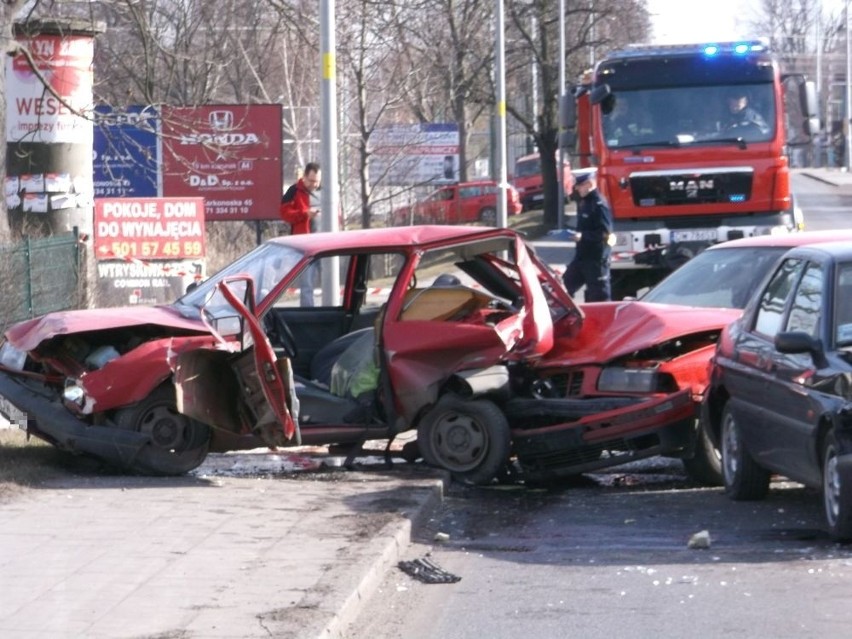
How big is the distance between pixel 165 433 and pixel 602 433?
279 cm

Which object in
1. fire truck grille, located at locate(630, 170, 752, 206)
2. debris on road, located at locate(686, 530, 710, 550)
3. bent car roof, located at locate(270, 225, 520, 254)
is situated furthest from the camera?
fire truck grille, located at locate(630, 170, 752, 206)

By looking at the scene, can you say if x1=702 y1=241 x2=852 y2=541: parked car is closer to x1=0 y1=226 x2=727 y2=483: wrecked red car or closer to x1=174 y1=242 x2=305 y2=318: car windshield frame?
x1=0 y1=226 x2=727 y2=483: wrecked red car

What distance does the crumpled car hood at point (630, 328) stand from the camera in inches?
380

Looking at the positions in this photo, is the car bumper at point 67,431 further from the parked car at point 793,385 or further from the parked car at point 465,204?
the parked car at point 465,204

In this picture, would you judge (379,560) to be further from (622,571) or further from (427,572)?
(622,571)

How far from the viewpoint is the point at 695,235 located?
64.0 feet

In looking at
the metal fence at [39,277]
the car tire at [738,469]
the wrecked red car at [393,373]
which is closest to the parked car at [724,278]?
the wrecked red car at [393,373]

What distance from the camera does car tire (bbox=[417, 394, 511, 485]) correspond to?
9555 mm

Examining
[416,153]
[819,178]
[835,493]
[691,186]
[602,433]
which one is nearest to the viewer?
[835,493]

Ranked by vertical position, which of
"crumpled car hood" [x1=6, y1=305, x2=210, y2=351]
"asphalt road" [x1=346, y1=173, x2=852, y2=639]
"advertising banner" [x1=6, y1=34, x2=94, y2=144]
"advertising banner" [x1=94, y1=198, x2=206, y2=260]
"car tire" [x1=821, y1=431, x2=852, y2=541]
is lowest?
"asphalt road" [x1=346, y1=173, x2=852, y2=639]

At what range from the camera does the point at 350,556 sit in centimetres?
705

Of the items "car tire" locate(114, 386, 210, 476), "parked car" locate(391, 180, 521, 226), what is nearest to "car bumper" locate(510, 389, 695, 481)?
"car tire" locate(114, 386, 210, 476)

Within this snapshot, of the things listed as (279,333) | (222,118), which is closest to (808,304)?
(279,333)

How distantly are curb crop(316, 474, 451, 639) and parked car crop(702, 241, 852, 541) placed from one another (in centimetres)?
187
